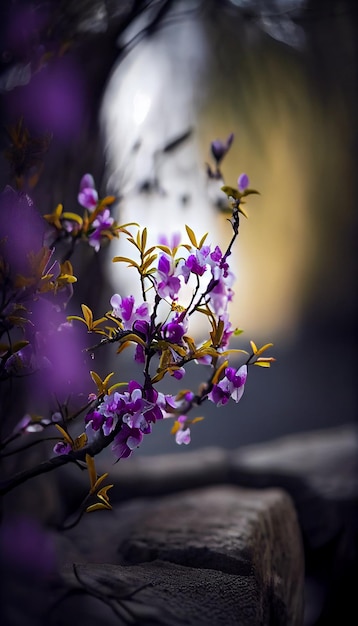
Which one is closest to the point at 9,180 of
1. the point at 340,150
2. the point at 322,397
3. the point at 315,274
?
the point at 340,150

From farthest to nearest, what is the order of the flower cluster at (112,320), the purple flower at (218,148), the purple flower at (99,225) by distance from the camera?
the purple flower at (218,148) < the purple flower at (99,225) < the flower cluster at (112,320)

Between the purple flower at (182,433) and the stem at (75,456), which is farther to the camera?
the purple flower at (182,433)

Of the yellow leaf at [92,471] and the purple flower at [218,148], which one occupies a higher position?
the purple flower at [218,148]

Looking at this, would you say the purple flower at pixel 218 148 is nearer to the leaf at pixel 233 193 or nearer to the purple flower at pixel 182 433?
the leaf at pixel 233 193

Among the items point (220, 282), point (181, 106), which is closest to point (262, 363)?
point (220, 282)

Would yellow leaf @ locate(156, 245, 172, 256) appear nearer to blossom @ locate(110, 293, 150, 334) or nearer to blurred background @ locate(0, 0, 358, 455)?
blossom @ locate(110, 293, 150, 334)

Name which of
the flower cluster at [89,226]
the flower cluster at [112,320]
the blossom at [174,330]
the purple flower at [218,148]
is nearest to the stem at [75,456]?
the flower cluster at [112,320]

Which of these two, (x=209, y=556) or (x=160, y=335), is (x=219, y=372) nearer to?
(x=160, y=335)
